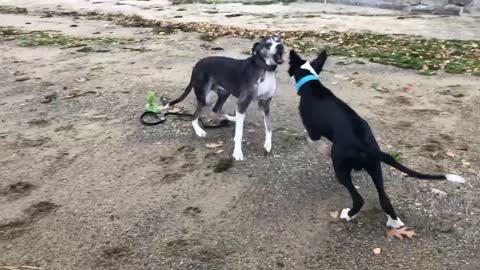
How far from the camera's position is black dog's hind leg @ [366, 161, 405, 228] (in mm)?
3627

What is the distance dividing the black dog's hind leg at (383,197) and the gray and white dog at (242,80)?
1.41 m

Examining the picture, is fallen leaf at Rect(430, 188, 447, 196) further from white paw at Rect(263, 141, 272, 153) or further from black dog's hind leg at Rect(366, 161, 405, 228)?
white paw at Rect(263, 141, 272, 153)

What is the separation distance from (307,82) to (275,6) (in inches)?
430

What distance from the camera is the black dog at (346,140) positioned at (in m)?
3.58

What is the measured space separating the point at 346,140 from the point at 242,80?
1466mm

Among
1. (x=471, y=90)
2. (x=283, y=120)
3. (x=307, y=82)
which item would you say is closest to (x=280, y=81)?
(x=283, y=120)

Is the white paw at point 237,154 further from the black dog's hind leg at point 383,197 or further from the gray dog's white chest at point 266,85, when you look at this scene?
the black dog's hind leg at point 383,197

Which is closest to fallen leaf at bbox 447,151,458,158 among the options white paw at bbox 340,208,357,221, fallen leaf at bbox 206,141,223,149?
white paw at bbox 340,208,357,221

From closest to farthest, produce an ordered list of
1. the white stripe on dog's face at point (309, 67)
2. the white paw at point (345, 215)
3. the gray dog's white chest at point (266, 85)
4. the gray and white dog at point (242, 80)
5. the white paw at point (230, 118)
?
the white paw at point (345, 215)
the white stripe on dog's face at point (309, 67)
the gray and white dog at point (242, 80)
the gray dog's white chest at point (266, 85)
the white paw at point (230, 118)

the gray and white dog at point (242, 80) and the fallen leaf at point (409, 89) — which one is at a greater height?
the gray and white dog at point (242, 80)

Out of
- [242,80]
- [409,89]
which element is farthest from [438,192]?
[409,89]

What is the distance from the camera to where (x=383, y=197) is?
3.65 meters

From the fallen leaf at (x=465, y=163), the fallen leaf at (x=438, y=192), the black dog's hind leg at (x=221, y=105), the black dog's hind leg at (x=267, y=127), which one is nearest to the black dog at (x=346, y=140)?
the fallen leaf at (x=438, y=192)

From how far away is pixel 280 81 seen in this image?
7.19 meters
